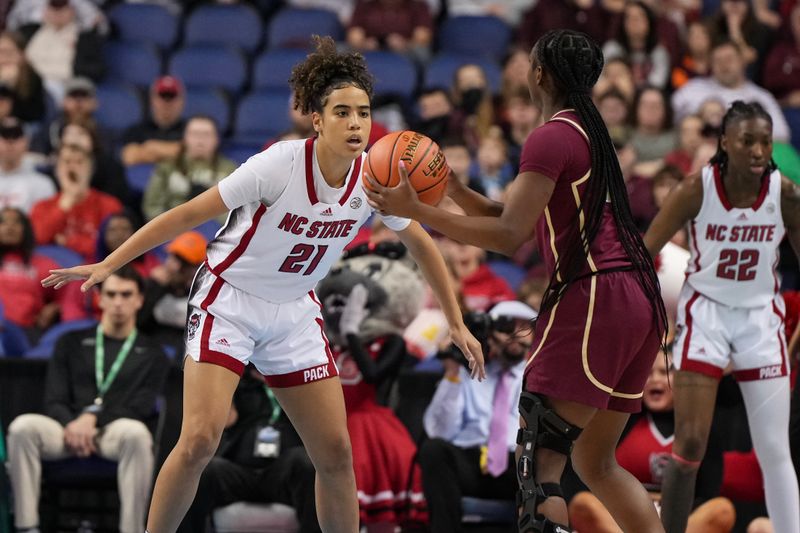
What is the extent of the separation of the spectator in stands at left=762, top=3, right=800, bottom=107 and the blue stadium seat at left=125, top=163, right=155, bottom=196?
5372 mm

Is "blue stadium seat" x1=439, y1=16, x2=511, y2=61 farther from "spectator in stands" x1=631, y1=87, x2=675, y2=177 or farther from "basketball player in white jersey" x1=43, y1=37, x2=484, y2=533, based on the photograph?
"basketball player in white jersey" x1=43, y1=37, x2=484, y2=533

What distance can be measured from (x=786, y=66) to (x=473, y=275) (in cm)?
433

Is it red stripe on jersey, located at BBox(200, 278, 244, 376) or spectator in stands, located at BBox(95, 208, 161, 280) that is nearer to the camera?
red stripe on jersey, located at BBox(200, 278, 244, 376)

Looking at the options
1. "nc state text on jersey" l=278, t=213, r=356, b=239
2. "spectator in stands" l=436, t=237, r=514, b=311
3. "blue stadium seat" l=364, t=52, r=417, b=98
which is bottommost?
"spectator in stands" l=436, t=237, r=514, b=311

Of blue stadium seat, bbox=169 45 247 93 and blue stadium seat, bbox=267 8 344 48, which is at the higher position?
blue stadium seat, bbox=267 8 344 48

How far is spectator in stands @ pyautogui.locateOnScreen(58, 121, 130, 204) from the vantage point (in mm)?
10023

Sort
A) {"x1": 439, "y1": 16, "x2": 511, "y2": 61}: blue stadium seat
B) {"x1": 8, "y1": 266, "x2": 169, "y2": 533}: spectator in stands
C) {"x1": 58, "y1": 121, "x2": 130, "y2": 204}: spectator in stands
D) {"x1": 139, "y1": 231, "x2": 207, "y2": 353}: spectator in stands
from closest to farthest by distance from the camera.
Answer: {"x1": 8, "y1": 266, "x2": 169, "y2": 533}: spectator in stands < {"x1": 139, "y1": 231, "x2": 207, "y2": 353}: spectator in stands < {"x1": 58, "y1": 121, "x2": 130, "y2": 204}: spectator in stands < {"x1": 439, "y1": 16, "x2": 511, "y2": 61}: blue stadium seat

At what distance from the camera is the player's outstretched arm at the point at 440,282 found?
528cm

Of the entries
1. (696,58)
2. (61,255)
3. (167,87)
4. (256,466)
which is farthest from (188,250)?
(696,58)

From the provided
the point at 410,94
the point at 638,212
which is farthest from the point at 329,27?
the point at 638,212

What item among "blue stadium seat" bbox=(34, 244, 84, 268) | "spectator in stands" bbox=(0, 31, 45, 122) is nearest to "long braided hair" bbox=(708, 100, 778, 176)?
"blue stadium seat" bbox=(34, 244, 84, 268)

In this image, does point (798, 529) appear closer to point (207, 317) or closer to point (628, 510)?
point (628, 510)

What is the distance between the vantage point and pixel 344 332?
7156 mm

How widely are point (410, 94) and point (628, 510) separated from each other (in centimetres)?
695
